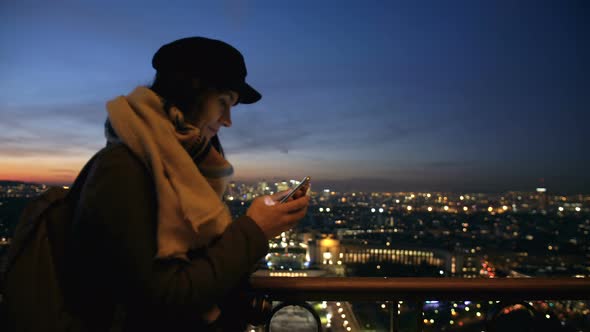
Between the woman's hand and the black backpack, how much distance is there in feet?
1.33

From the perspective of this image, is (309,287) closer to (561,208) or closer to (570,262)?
(570,262)

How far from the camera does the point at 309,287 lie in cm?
115

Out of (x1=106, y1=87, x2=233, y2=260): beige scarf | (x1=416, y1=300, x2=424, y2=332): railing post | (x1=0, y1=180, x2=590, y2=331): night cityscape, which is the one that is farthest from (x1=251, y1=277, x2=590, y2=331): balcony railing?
(x1=0, y1=180, x2=590, y2=331): night cityscape

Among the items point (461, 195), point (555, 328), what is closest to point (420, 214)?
point (461, 195)

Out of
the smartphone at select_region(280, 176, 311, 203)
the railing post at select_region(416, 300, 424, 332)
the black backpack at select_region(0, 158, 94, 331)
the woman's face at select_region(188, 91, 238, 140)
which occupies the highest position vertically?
the woman's face at select_region(188, 91, 238, 140)

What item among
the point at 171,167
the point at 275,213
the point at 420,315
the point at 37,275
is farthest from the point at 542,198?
the point at 37,275

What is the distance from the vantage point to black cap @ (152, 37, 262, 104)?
30.8 inches

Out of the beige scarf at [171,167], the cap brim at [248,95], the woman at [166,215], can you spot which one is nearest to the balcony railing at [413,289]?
the woman at [166,215]

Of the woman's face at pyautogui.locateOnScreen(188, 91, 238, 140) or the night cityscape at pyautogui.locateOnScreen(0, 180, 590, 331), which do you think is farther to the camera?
the night cityscape at pyautogui.locateOnScreen(0, 180, 590, 331)

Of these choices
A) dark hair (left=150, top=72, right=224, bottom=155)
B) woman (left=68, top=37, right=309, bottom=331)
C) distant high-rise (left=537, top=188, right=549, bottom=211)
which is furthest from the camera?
distant high-rise (left=537, top=188, right=549, bottom=211)

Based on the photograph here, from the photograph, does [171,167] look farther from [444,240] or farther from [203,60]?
[444,240]

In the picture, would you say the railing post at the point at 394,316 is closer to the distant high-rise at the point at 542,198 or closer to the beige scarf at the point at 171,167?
the beige scarf at the point at 171,167

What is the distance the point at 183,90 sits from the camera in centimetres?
77

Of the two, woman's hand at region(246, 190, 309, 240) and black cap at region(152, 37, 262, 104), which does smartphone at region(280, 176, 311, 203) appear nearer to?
woman's hand at region(246, 190, 309, 240)
